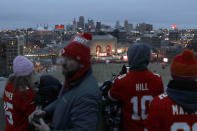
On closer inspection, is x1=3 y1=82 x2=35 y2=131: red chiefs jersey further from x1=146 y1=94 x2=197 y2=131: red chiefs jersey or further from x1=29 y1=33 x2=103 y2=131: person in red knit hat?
x1=146 y1=94 x2=197 y2=131: red chiefs jersey

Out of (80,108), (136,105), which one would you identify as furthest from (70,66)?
(136,105)

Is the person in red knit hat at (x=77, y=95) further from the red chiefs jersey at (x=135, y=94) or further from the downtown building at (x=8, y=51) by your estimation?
the downtown building at (x=8, y=51)

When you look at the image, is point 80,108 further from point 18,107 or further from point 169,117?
point 18,107

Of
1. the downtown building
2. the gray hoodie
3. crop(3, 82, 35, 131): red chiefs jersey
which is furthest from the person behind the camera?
the downtown building

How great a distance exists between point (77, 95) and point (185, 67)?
0.91 metres

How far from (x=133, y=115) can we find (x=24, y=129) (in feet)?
4.11

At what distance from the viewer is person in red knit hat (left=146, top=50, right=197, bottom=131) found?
2.08 metres

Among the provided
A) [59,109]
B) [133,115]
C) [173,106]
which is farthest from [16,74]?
[173,106]

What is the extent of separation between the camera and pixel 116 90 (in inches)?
117

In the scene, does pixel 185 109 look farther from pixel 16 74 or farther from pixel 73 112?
pixel 16 74

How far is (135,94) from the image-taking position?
2.95m

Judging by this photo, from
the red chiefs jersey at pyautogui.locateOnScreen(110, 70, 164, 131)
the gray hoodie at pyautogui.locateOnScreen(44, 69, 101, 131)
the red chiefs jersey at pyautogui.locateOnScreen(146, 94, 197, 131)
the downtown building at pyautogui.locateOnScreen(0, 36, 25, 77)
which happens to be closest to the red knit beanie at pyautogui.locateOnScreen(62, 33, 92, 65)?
the gray hoodie at pyautogui.locateOnScreen(44, 69, 101, 131)

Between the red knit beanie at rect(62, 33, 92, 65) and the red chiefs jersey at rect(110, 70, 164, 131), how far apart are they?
0.94 m

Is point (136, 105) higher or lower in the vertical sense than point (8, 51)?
higher
